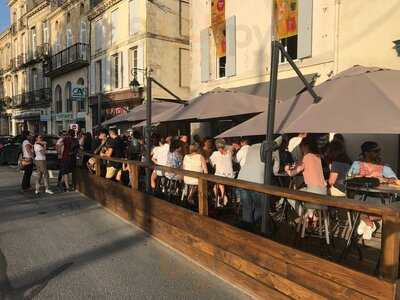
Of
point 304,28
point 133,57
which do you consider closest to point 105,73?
point 133,57

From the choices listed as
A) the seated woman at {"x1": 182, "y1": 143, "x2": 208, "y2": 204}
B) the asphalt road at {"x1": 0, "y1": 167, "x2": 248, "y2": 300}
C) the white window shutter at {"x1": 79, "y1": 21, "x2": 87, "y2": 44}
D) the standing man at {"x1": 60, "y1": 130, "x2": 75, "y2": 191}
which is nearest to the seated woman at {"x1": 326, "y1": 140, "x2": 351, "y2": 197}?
the seated woman at {"x1": 182, "y1": 143, "x2": 208, "y2": 204}

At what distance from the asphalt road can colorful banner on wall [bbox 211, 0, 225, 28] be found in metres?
8.42

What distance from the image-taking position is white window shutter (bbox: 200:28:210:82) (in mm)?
15443

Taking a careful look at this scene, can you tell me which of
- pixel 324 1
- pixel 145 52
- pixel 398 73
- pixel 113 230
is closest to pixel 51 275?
pixel 113 230

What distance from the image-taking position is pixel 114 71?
2531cm

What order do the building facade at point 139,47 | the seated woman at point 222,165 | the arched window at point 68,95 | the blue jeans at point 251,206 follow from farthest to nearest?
the arched window at point 68,95
the building facade at point 139,47
the seated woman at point 222,165
the blue jeans at point 251,206

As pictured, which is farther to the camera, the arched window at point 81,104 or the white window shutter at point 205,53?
the arched window at point 81,104

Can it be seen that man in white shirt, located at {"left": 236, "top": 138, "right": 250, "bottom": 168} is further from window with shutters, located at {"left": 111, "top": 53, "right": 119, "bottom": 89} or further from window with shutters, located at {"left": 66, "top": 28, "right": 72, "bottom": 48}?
window with shutters, located at {"left": 66, "top": 28, "right": 72, "bottom": 48}

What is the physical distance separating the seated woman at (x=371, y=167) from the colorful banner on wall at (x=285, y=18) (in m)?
6.90

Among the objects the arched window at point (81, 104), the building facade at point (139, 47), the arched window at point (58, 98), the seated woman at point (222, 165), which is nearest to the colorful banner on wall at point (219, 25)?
the building facade at point (139, 47)

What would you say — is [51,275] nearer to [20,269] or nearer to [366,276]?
[20,269]

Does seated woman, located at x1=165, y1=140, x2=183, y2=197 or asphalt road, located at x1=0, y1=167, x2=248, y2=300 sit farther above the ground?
seated woman, located at x1=165, y1=140, x2=183, y2=197

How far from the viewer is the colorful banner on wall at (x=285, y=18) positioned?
1196 cm

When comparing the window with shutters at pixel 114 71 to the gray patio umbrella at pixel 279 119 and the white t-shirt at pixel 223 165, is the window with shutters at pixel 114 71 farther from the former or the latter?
the gray patio umbrella at pixel 279 119
